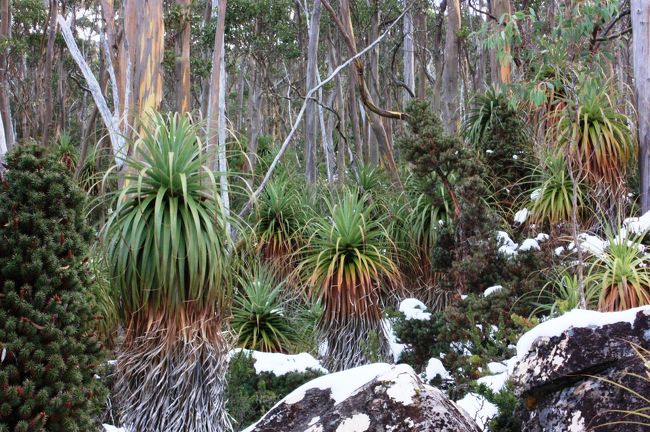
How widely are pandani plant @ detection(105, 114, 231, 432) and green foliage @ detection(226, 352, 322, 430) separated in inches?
34.9

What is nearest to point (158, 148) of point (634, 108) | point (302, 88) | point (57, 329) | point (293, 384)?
point (57, 329)

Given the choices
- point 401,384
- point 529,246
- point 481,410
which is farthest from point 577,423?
point 529,246

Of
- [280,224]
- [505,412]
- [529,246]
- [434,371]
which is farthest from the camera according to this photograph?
[280,224]

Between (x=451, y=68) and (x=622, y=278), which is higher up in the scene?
(x=451, y=68)

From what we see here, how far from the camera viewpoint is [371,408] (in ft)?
11.4

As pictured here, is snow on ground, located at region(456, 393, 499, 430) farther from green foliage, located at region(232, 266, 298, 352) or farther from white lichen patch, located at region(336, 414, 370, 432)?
green foliage, located at region(232, 266, 298, 352)

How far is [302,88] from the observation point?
29.8 m

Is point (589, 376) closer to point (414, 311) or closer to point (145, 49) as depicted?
point (414, 311)

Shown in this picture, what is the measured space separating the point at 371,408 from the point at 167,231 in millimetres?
3110

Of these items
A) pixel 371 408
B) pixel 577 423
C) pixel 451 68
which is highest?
pixel 451 68

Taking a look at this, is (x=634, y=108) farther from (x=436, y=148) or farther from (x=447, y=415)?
(x=447, y=415)

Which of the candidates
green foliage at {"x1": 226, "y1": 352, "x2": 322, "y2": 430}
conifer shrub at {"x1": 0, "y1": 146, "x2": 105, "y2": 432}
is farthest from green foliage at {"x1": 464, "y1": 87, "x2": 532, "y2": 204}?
Result: conifer shrub at {"x1": 0, "y1": 146, "x2": 105, "y2": 432}

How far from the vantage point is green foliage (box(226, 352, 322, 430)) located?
7.52 m

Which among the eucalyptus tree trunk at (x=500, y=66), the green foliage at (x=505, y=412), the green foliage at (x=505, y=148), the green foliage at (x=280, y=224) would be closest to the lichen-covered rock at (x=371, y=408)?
the green foliage at (x=505, y=412)
